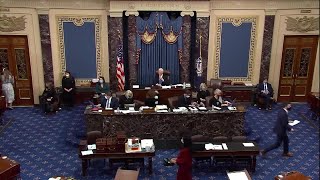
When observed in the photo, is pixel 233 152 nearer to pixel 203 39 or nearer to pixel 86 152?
pixel 86 152

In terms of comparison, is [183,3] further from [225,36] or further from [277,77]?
[277,77]

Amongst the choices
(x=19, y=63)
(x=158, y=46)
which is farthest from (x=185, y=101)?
(x=19, y=63)

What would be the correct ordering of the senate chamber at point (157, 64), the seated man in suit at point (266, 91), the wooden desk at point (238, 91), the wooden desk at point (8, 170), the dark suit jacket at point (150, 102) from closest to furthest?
the wooden desk at point (8, 170) → the dark suit jacket at point (150, 102) → the senate chamber at point (157, 64) → the seated man in suit at point (266, 91) → the wooden desk at point (238, 91)

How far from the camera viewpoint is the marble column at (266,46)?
1487 centimetres

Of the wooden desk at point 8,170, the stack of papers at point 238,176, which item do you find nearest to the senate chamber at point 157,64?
the wooden desk at point 8,170

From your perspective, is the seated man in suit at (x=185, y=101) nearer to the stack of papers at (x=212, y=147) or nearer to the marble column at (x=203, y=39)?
the stack of papers at (x=212, y=147)

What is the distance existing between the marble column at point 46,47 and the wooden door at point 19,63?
1.87 ft

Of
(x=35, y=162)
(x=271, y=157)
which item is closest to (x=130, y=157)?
(x=35, y=162)

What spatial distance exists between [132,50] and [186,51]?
1991 mm

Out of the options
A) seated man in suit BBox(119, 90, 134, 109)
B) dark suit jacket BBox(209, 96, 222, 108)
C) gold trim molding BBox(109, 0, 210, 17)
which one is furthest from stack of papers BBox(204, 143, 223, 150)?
gold trim molding BBox(109, 0, 210, 17)

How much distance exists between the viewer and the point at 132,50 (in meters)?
14.6

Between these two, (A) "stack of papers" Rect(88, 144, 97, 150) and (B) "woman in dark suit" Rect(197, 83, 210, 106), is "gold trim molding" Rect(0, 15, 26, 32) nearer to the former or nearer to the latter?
(A) "stack of papers" Rect(88, 144, 97, 150)

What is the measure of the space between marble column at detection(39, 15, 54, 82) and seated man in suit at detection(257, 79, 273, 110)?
25.6 feet

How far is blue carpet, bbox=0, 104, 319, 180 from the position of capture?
10.4 m
